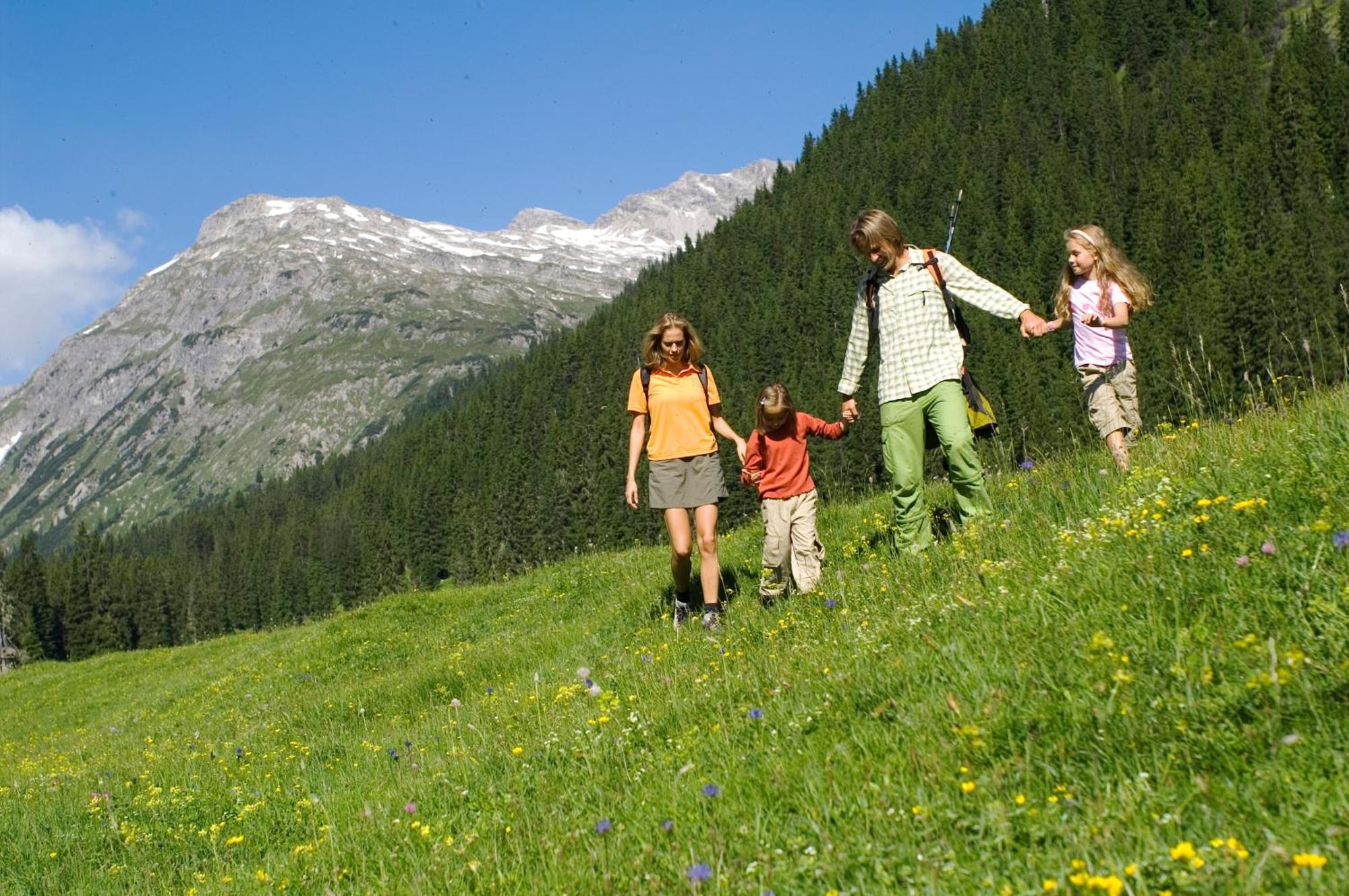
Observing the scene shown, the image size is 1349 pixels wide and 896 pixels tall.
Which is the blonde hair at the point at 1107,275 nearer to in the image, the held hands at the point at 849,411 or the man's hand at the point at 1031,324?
the man's hand at the point at 1031,324

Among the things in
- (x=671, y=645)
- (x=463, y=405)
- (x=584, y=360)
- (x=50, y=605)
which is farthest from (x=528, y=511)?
(x=671, y=645)

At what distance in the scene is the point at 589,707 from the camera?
572 cm

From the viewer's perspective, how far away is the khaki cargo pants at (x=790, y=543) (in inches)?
324

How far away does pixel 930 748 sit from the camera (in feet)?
11.0

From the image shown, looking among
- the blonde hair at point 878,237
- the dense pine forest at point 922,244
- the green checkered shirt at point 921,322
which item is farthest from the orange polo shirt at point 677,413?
the dense pine forest at point 922,244

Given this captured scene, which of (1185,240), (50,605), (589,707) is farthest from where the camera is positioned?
(50,605)

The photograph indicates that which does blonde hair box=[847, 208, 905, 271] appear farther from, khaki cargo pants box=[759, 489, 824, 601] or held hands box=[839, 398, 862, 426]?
khaki cargo pants box=[759, 489, 824, 601]

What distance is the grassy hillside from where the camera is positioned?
2.68m

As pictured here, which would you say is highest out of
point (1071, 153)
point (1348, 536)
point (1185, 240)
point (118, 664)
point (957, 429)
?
point (1071, 153)

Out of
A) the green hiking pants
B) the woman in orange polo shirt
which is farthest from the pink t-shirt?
the woman in orange polo shirt

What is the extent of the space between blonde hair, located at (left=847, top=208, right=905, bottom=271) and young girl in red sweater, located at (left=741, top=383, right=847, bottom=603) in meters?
1.49

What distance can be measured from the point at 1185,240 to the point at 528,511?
284ft

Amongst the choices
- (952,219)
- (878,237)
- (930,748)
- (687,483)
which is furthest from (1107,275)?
(930,748)

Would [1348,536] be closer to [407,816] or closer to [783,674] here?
[783,674]
